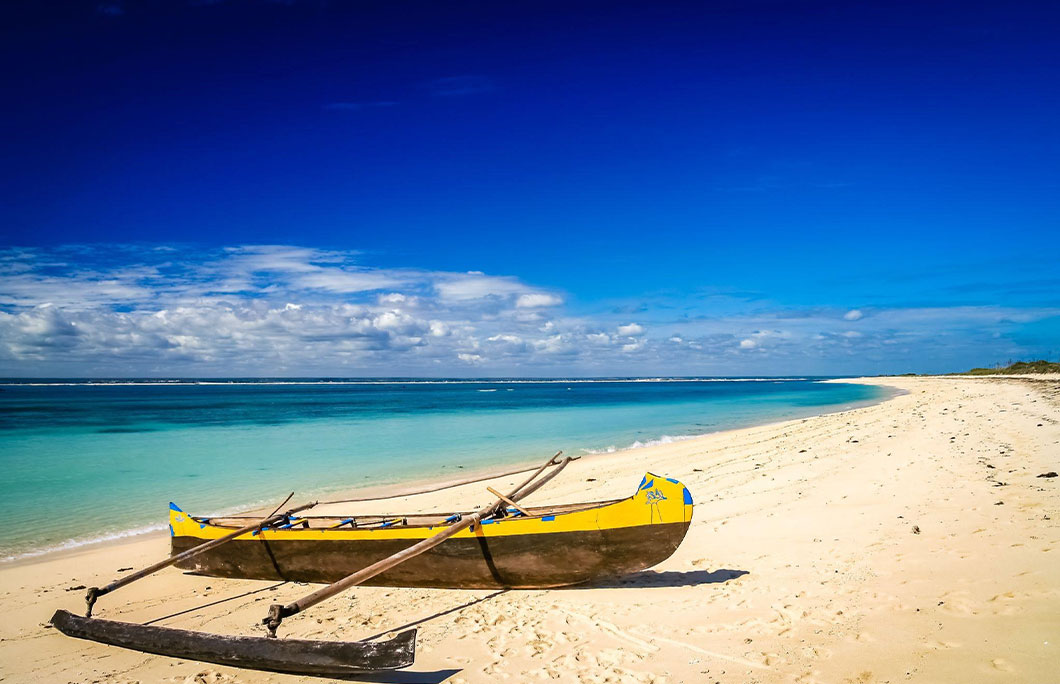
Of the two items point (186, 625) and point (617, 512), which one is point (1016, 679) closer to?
point (617, 512)

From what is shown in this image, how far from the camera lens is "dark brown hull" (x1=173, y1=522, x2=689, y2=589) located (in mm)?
6082

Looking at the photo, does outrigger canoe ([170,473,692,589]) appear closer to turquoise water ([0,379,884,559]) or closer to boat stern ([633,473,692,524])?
boat stern ([633,473,692,524])

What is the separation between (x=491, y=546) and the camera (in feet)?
21.2

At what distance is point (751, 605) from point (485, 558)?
2.86 m

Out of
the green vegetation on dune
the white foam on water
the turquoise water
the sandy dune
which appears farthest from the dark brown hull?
the green vegetation on dune

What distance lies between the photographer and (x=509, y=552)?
641 cm

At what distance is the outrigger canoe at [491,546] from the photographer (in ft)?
19.7

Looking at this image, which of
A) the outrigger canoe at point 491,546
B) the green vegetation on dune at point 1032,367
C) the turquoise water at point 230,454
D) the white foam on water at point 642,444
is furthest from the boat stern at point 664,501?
the green vegetation on dune at point 1032,367

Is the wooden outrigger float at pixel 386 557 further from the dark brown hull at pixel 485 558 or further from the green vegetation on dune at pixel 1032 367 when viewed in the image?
the green vegetation on dune at pixel 1032 367

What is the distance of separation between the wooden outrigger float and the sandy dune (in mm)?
188

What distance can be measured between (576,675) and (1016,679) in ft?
9.76

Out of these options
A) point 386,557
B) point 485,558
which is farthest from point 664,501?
point 386,557

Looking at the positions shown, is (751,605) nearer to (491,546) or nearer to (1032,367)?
(491,546)

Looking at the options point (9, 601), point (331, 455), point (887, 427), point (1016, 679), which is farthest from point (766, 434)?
point (9, 601)
